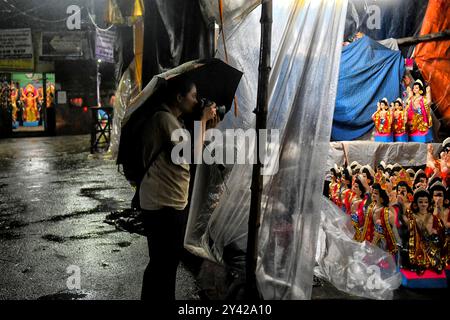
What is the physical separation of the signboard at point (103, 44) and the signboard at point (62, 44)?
321 cm

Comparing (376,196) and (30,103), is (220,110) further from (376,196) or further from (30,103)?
(30,103)

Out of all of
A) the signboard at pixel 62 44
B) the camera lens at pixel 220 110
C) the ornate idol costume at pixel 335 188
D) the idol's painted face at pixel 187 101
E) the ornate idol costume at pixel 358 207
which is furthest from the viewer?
the signboard at pixel 62 44

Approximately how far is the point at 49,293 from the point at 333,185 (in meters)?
4.03

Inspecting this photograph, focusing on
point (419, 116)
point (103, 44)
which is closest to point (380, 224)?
point (419, 116)

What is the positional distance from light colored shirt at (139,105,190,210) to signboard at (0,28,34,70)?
Answer: 1946 centimetres

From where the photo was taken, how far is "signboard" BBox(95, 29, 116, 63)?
662 inches

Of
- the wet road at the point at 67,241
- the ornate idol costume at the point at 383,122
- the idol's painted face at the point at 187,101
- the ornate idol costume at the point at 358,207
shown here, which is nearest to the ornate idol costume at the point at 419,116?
the ornate idol costume at the point at 383,122

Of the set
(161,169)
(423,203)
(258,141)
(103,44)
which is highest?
(103,44)

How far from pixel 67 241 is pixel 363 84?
6.33 metres

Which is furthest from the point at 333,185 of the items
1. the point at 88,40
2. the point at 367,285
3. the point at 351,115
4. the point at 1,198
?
the point at 88,40

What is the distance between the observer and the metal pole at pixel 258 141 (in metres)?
3.34

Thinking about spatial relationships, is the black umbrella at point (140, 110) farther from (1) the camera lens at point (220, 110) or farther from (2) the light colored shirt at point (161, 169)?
(1) the camera lens at point (220, 110)

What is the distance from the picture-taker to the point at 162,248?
125 inches
